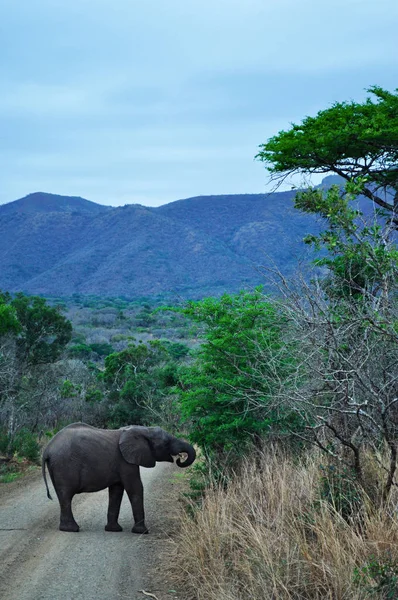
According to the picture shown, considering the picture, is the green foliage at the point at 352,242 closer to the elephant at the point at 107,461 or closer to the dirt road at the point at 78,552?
the elephant at the point at 107,461

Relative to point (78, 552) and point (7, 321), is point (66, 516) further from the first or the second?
point (7, 321)

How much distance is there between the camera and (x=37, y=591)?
7.56 meters

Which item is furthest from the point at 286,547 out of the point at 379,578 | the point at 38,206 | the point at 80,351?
the point at 38,206

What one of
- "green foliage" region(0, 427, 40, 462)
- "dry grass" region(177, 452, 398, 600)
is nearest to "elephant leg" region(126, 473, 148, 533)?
"dry grass" region(177, 452, 398, 600)

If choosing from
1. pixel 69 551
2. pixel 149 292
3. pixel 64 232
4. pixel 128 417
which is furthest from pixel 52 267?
pixel 69 551

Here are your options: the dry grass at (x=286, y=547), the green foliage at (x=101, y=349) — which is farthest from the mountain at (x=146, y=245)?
the dry grass at (x=286, y=547)

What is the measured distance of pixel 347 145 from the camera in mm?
19000

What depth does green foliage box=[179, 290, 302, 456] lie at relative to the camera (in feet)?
40.8

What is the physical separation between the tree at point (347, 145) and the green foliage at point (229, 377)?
6.58 meters

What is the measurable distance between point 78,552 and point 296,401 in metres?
3.57

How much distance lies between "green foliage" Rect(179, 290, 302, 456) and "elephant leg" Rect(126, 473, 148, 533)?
2.00 meters

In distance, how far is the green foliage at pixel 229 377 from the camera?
1245cm

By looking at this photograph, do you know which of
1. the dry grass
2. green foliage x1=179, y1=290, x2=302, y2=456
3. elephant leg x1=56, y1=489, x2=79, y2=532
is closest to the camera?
the dry grass

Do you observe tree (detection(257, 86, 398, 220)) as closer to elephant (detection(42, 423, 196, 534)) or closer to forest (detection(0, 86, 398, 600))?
forest (detection(0, 86, 398, 600))
